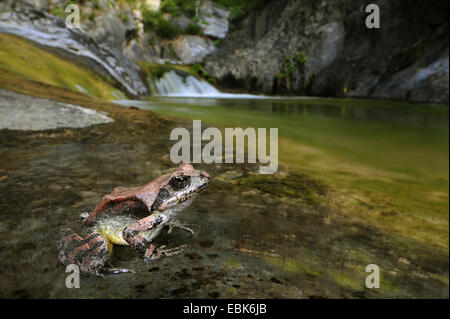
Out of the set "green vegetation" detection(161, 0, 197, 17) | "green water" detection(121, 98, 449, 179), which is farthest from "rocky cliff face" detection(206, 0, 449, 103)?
"green vegetation" detection(161, 0, 197, 17)

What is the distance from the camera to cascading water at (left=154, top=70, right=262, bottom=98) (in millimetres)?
22609

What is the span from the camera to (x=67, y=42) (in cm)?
1675

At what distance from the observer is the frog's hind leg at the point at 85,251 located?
196cm

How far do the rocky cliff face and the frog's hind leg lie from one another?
524 inches

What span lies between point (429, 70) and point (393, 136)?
23.5ft

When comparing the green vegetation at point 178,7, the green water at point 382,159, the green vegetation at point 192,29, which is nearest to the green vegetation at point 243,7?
the green vegetation at point 192,29

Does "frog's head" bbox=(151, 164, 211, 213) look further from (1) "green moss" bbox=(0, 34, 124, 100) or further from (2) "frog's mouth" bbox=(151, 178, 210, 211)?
(1) "green moss" bbox=(0, 34, 124, 100)

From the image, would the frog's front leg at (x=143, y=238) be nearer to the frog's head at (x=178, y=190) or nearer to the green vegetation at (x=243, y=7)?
the frog's head at (x=178, y=190)

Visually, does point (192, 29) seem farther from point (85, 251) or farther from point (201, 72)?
point (85, 251)

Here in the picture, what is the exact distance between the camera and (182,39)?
131 feet

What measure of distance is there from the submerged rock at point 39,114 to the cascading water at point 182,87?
48.8 feet
